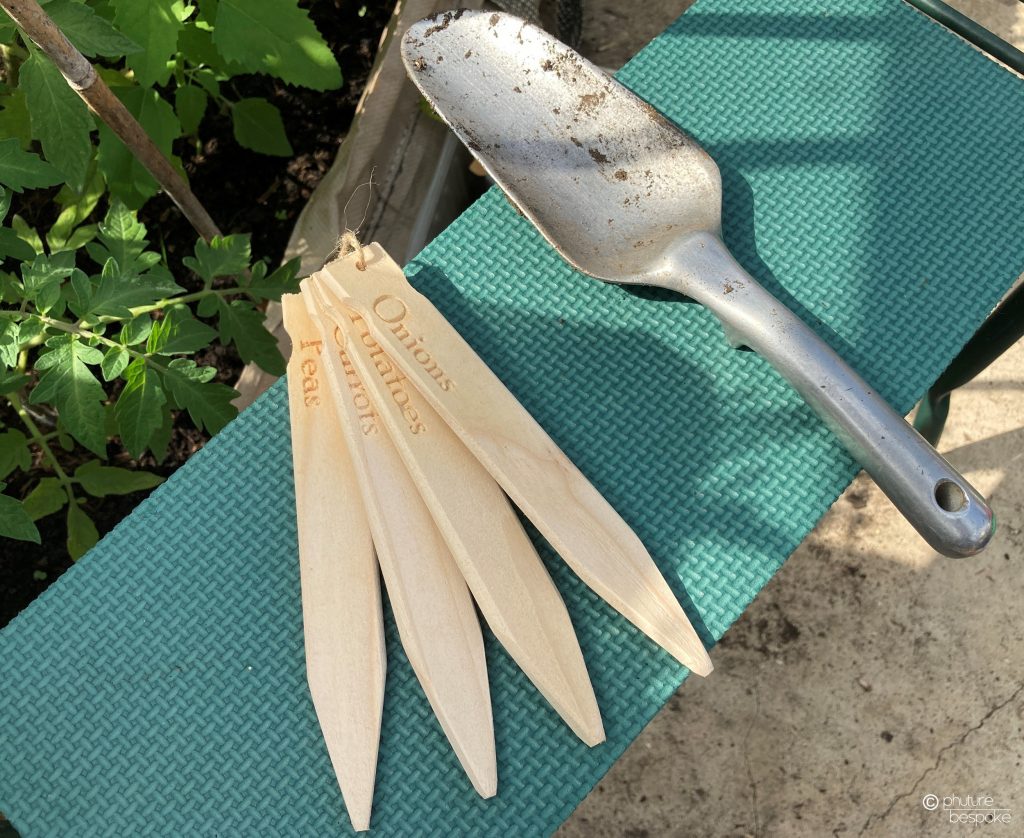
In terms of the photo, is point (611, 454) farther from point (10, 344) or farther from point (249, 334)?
point (10, 344)

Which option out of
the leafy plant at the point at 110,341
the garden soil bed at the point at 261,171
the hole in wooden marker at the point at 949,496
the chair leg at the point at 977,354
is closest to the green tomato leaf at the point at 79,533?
the leafy plant at the point at 110,341

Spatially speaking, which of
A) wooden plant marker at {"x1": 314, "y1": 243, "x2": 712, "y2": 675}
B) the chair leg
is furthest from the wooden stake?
the chair leg

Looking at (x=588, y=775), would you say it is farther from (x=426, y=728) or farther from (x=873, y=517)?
(x=873, y=517)

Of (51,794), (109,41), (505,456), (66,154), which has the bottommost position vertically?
(51,794)

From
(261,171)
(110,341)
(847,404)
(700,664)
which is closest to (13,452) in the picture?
(110,341)

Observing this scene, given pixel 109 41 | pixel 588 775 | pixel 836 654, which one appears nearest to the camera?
pixel 588 775

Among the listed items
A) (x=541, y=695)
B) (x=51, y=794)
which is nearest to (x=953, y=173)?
(x=541, y=695)

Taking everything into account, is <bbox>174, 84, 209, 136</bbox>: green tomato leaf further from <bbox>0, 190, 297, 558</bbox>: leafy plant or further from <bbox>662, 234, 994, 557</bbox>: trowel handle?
<bbox>662, 234, 994, 557</bbox>: trowel handle
